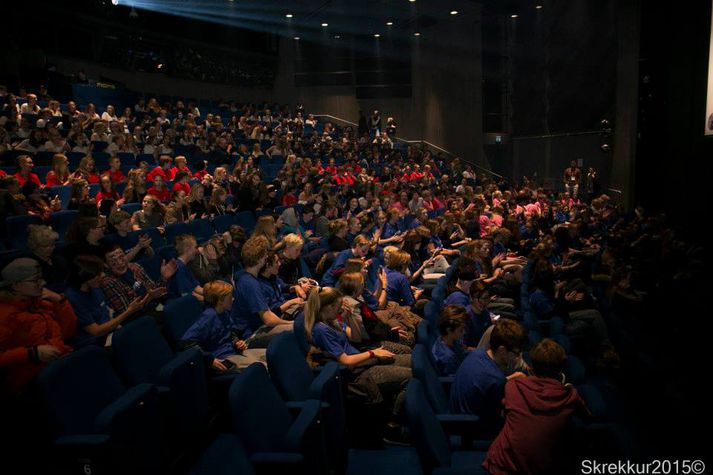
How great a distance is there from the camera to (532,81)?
16.9 m

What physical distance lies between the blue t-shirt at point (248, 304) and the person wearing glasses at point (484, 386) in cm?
153

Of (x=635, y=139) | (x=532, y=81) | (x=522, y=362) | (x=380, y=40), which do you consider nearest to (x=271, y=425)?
(x=522, y=362)

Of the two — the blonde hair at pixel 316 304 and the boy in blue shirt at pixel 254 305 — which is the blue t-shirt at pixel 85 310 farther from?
the blonde hair at pixel 316 304

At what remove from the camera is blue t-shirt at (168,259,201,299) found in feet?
13.6

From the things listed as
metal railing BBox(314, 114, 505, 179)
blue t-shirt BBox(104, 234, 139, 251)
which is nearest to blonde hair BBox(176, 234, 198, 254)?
blue t-shirt BBox(104, 234, 139, 251)

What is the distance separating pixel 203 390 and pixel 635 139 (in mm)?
11457

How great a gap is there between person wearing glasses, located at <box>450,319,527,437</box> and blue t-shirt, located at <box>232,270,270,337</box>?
5.02ft

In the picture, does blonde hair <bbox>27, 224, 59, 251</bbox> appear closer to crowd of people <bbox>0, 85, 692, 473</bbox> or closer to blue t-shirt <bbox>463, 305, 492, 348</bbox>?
crowd of people <bbox>0, 85, 692, 473</bbox>

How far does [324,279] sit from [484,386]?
241 centimetres

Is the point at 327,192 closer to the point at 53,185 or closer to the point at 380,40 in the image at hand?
the point at 53,185

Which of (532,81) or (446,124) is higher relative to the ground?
(532,81)

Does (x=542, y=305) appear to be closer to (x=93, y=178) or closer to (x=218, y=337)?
(x=218, y=337)

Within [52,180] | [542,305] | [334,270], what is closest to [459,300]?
[542,305]

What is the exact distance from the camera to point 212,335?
3.14 meters
